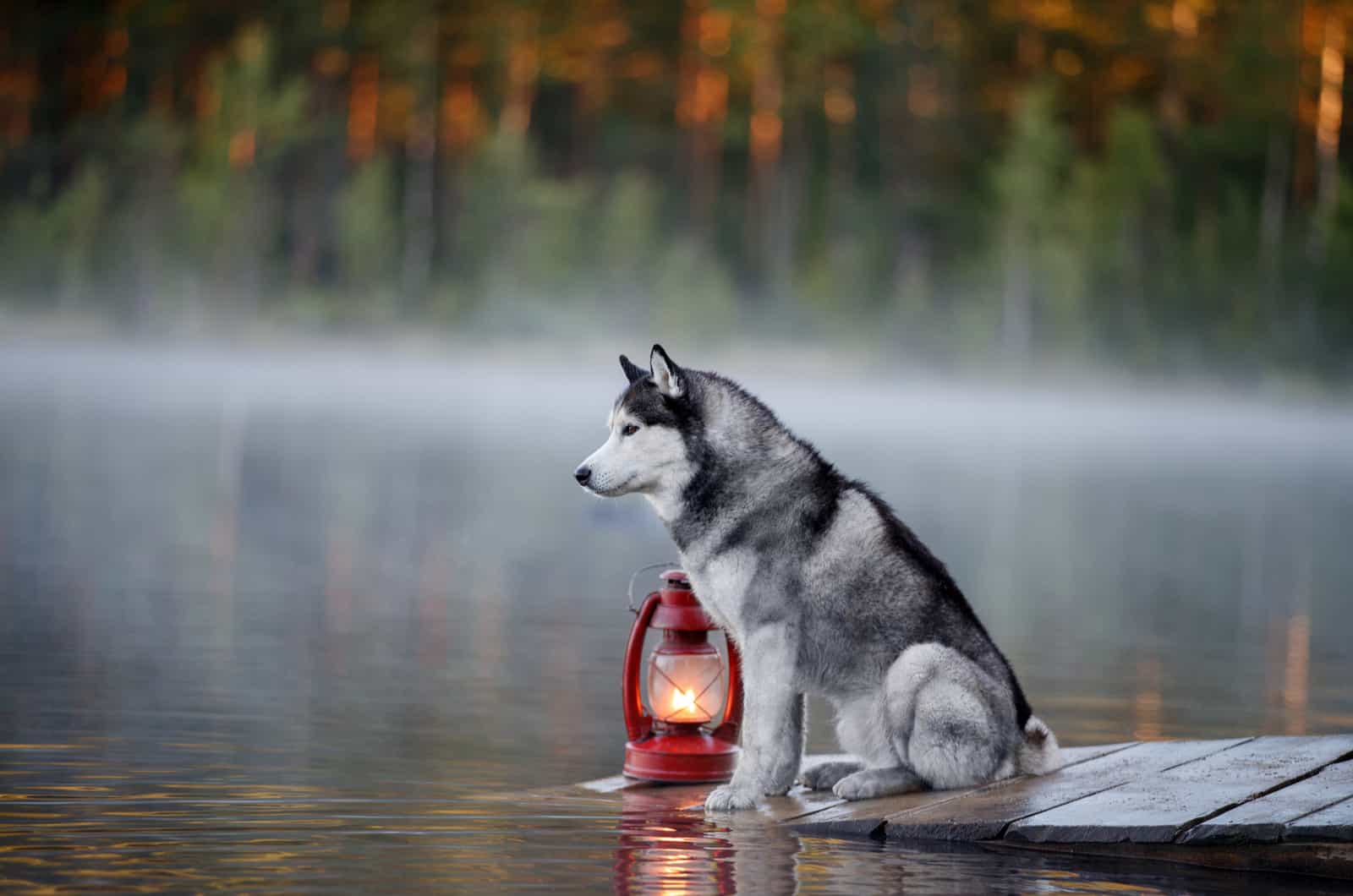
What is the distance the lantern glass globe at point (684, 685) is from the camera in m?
5.16

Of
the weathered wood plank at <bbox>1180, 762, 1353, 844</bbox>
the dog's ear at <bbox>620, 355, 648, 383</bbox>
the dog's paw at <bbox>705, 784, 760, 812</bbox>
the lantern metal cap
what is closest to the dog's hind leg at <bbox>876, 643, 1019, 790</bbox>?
the dog's paw at <bbox>705, 784, 760, 812</bbox>

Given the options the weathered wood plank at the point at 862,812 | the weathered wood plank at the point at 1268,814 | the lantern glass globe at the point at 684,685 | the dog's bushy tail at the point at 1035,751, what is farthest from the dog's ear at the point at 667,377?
the weathered wood plank at the point at 1268,814

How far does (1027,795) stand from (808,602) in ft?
2.61

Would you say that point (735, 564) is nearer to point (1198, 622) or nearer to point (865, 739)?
point (865, 739)

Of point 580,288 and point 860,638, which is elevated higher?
point 580,288

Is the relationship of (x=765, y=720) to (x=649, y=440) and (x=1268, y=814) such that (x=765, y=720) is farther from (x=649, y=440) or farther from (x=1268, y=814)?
(x=1268, y=814)

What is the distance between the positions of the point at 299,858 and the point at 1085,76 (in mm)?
45961

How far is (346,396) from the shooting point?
39062 millimetres

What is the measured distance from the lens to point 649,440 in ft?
15.3

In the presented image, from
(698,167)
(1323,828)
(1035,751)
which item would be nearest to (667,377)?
(1035,751)

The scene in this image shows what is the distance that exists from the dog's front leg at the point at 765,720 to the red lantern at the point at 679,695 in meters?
0.43

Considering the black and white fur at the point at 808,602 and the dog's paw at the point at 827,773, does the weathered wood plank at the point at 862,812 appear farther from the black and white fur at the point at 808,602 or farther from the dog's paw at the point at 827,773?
the dog's paw at the point at 827,773

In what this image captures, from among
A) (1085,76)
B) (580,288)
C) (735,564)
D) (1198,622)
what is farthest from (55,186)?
(735,564)

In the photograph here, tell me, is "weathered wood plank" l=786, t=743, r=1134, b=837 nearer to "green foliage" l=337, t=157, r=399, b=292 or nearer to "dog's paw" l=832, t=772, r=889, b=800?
"dog's paw" l=832, t=772, r=889, b=800
